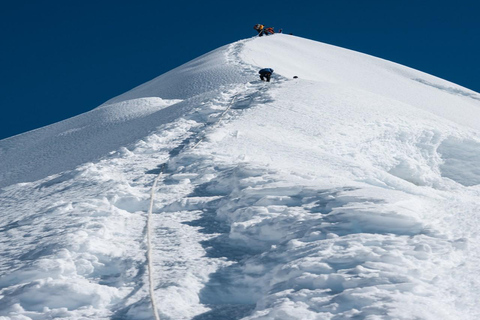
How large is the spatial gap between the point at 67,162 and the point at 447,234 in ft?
24.4

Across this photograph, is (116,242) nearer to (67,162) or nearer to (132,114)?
(67,162)

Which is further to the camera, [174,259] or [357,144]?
[357,144]

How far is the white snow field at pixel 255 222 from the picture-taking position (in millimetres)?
3609

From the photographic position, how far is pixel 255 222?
4.87 meters

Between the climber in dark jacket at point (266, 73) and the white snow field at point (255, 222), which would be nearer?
the white snow field at point (255, 222)

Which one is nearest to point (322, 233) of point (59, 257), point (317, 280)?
point (317, 280)

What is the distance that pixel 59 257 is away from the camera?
427 centimetres

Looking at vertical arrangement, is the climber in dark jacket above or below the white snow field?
above

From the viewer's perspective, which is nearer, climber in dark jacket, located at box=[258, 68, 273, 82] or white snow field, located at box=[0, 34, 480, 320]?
white snow field, located at box=[0, 34, 480, 320]

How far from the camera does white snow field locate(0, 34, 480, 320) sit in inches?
142

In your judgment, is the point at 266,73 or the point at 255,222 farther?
the point at 266,73

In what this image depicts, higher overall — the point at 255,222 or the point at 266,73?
the point at 266,73

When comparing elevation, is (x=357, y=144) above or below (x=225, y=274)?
above

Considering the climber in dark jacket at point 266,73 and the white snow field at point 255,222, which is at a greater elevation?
the climber in dark jacket at point 266,73
